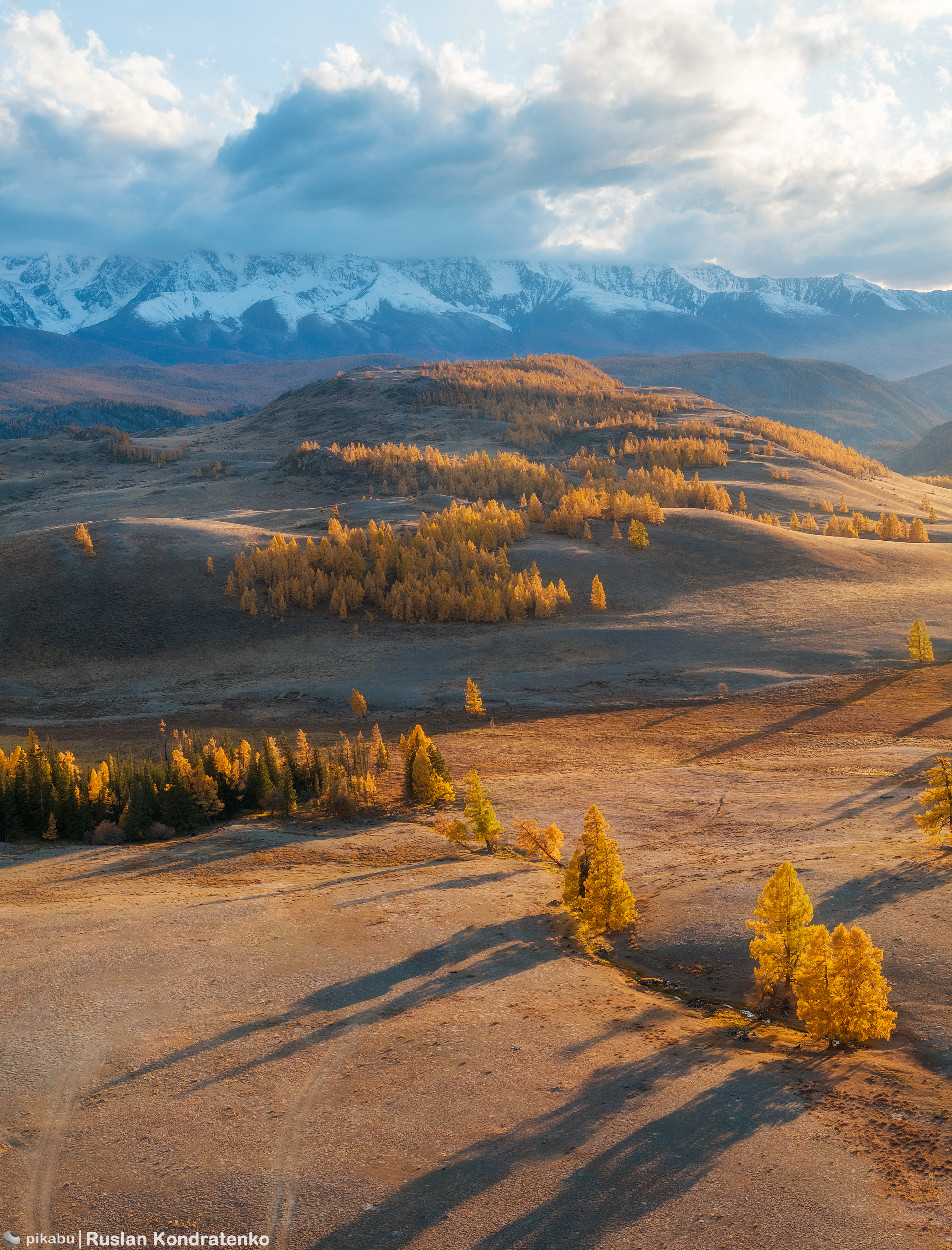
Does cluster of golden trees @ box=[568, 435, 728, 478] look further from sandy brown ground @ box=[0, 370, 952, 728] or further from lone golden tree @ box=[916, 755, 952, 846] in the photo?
lone golden tree @ box=[916, 755, 952, 846]

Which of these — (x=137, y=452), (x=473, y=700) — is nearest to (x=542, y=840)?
(x=473, y=700)

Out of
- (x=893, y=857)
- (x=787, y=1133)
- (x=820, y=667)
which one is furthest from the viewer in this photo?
(x=820, y=667)

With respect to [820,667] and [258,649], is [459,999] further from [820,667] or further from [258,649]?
[258,649]

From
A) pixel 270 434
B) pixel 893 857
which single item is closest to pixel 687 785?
pixel 893 857

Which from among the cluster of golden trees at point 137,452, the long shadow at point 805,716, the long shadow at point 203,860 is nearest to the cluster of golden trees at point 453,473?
the cluster of golden trees at point 137,452

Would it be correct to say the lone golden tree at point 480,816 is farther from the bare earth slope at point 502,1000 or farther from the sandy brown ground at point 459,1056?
the bare earth slope at point 502,1000

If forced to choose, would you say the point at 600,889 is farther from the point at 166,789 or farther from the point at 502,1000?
the point at 166,789
